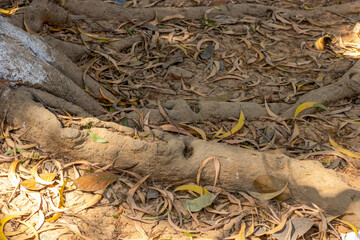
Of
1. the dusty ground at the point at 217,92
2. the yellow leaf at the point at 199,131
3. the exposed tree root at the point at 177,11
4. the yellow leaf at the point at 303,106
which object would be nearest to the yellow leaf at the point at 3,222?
the dusty ground at the point at 217,92

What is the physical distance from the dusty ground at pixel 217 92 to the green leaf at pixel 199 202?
4cm

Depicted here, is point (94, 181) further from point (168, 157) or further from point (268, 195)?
point (268, 195)

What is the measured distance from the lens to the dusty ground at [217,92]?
7.93 feet

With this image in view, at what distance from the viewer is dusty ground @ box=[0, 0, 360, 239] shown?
2.42 metres

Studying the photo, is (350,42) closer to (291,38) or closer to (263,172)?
(291,38)

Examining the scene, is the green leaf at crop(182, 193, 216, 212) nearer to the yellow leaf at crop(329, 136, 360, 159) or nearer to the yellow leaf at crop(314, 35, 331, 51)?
the yellow leaf at crop(329, 136, 360, 159)

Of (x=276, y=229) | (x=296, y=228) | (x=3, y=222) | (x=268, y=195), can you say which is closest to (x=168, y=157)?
(x=268, y=195)

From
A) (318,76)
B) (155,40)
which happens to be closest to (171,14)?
(155,40)

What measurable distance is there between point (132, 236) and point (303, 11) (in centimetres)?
355

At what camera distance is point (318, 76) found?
3.83 metres

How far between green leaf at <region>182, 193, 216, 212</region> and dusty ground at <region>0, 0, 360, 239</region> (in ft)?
0.13

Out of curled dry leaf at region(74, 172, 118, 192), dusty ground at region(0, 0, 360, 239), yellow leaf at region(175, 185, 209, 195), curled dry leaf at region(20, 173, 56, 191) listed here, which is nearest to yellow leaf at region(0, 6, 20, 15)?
dusty ground at region(0, 0, 360, 239)

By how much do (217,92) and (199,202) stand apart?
1.32 m

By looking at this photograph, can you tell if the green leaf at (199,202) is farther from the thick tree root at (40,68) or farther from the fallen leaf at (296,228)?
the thick tree root at (40,68)
